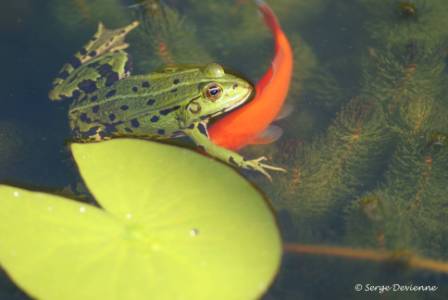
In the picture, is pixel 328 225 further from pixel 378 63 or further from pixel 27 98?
pixel 27 98

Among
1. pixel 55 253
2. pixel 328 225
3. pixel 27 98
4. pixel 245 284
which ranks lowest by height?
pixel 328 225

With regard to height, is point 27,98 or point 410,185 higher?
point 27,98

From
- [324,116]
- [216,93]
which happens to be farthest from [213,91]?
[324,116]

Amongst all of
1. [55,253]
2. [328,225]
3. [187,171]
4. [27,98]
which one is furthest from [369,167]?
[27,98]

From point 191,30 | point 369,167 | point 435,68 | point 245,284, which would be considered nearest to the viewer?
point 245,284

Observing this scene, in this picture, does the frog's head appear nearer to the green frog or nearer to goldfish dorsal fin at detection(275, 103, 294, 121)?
the green frog
